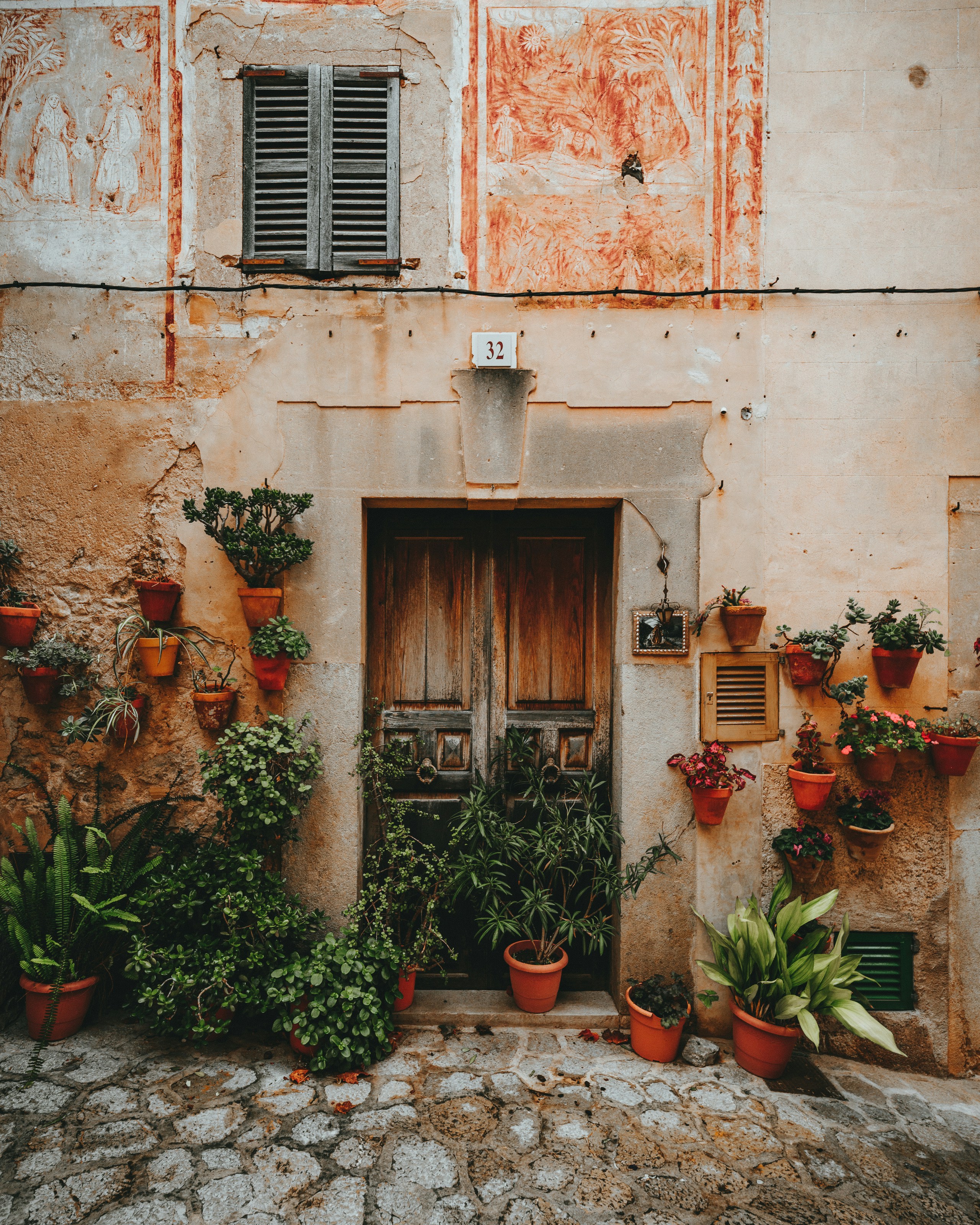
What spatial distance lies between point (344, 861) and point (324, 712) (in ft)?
2.68

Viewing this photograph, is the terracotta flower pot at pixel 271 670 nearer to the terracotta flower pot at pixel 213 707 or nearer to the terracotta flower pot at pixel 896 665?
the terracotta flower pot at pixel 213 707

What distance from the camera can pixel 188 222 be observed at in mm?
3523

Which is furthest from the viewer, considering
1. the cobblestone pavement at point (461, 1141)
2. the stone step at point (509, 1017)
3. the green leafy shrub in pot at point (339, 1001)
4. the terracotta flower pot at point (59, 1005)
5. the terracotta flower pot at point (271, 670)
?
the stone step at point (509, 1017)

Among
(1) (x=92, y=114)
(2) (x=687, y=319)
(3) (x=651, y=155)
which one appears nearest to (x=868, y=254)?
(2) (x=687, y=319)

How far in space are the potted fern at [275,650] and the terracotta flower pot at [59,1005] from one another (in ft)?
5.46

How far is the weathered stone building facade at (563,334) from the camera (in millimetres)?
3455

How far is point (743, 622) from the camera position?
131 inches

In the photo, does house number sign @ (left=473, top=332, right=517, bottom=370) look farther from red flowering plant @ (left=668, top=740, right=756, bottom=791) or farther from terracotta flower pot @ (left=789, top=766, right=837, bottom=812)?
terracotta flower pot @ (left=789, top=766, right=837, bottom=812)

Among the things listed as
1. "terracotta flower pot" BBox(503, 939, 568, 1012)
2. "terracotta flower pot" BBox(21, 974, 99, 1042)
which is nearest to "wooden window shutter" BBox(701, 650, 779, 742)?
"terracotta flower pot" BBox(503, 939, 568, 1012)

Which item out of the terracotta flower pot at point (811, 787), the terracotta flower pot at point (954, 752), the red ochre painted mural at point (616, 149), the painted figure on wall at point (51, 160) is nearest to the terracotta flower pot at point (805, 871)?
the terracotta flower pot at point (811, 787)

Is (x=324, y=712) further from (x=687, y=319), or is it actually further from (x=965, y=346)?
(x=965, y=346)

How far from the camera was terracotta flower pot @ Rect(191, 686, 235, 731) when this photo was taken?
3.33 m

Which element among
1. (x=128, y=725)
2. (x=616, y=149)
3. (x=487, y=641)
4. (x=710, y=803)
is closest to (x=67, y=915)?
(x=128, y=725)

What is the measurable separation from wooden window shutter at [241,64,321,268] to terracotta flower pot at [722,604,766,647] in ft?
9.67
